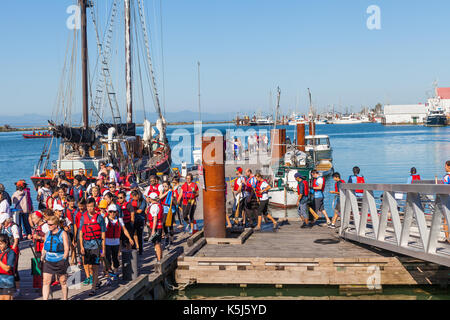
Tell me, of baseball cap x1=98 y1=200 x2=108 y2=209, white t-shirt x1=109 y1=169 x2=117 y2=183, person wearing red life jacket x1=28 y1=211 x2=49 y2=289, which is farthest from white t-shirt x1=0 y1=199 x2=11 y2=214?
white t-shirt x1=109 y1=169 x2=117 y2=183

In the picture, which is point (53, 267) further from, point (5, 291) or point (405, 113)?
point (405, 113)

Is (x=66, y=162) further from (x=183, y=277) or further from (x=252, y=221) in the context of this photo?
(x=183, y=277)

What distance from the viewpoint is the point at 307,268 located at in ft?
34.0

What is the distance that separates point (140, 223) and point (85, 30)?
20.8 meters

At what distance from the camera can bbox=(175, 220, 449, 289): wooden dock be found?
33.7 feet

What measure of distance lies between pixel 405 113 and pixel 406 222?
19317 centimetres

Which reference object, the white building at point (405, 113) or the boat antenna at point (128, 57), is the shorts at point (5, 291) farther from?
the white building at point (405, 113)

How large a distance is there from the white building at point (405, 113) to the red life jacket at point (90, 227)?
18726cm

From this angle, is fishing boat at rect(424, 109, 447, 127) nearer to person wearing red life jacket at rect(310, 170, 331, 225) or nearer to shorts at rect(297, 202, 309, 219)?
person wearing red life jacket at rect(310, 170, 331, 225)

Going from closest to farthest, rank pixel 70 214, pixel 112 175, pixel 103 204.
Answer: pixel 103 204 → pixel 70 214 → pixel 112 175

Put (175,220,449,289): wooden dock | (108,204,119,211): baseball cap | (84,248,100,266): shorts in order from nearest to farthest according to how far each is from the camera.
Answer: (84,248,100,266): shorts < (108,204,119,211): baseball cap < (175,220,449,289): wooden dock

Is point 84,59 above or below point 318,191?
above

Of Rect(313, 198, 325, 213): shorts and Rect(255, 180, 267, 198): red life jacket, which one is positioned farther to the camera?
→ Rect(313, 198, 325, 213): shorts

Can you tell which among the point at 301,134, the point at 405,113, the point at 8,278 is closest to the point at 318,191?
the point at 8,278
